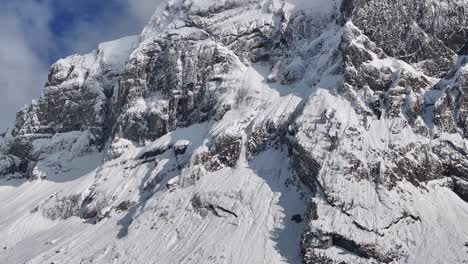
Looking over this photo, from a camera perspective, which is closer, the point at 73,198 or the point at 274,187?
the point at 274,187

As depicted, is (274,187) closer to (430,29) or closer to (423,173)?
(423,173)

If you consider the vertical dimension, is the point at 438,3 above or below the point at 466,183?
above

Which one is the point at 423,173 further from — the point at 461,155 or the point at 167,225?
the point at 167,225

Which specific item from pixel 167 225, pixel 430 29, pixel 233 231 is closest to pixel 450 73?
pixel 430 29

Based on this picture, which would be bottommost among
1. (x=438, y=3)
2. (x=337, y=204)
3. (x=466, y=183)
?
(x=466, y=183)

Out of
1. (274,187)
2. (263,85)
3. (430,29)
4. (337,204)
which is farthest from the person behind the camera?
(263,85)

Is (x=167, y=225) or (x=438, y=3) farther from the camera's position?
(x=438, y=3)

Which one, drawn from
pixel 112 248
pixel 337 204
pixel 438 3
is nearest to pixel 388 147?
pixel 337 204

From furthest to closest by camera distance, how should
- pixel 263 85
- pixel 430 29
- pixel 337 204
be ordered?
1. pixel 263 85
2. pixel 430 29
3. pixel 337 204

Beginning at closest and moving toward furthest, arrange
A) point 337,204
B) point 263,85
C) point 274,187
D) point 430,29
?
1. point 337,204
2. point 274,187
3. point 430,29
4. point 263,85
